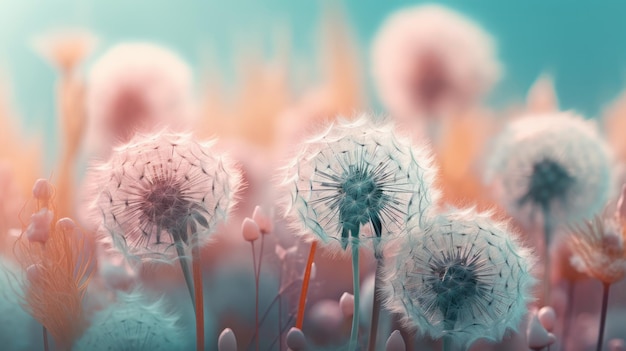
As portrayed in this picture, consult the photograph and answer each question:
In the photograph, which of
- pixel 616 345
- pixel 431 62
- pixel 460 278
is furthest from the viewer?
pixel 431 62

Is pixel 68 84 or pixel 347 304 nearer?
pixel 347 304

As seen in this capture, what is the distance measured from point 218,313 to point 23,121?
Answer: 1.13ft

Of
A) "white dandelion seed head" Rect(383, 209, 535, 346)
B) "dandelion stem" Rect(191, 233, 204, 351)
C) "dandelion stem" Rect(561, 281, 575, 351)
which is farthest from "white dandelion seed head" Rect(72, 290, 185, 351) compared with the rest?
"dandelion stem" Rect(561, 281, 575, 351)

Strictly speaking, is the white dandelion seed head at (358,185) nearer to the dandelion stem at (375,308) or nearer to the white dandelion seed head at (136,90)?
the dandelion stem at (375,308)

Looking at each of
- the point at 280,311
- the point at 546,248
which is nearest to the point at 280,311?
the point at 280,311

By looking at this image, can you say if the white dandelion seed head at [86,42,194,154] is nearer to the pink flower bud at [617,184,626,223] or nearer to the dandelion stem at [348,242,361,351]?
the dandelion stem at [348,242,361,351]

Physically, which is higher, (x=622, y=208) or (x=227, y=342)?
(x=622, y=208)

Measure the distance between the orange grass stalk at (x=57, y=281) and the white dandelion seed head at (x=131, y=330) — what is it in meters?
0.02

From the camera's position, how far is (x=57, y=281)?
634mm

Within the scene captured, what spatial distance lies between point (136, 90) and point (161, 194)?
29 cm

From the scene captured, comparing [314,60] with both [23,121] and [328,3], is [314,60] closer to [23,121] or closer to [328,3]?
[328,3]

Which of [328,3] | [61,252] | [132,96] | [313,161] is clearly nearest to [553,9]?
[328,3]

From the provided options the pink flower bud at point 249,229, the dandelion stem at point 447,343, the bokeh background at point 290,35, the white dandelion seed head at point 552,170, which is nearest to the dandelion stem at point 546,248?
the white dandelion seed head at point 552,170

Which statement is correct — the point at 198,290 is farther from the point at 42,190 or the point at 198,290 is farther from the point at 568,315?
the point at 568,315
